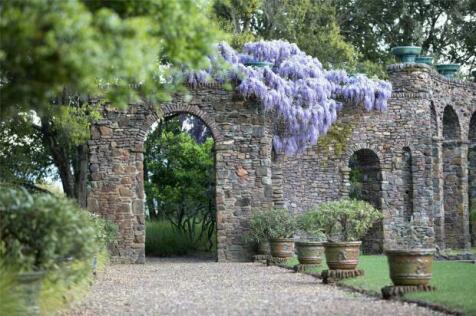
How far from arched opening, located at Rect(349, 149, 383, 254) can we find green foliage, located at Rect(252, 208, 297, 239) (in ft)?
11.7

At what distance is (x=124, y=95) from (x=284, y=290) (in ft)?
16.8

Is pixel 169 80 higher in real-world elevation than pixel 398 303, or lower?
higher

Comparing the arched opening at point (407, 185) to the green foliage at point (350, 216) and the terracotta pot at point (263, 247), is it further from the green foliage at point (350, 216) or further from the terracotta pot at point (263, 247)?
the green foliage at point (350, 216)

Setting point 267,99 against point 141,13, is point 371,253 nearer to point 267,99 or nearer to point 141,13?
point 267,99

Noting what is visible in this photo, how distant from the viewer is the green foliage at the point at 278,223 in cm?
1402

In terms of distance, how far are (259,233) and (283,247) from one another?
0.81 metres

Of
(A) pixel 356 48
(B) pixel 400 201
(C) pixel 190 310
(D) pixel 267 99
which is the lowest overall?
(C) pixel 190 310

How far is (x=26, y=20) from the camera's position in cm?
371

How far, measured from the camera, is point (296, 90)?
1587 centimetres

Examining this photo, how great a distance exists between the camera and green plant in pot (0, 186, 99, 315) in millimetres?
5906

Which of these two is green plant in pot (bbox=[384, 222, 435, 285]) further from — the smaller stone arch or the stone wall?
the smaller stone arch

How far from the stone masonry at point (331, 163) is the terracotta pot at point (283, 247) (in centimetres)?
115

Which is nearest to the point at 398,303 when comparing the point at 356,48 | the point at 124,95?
the point at 124,95

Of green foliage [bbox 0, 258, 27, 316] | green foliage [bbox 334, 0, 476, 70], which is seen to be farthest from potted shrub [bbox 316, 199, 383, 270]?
green foliage [bbox 334, 0, 476, 70]
